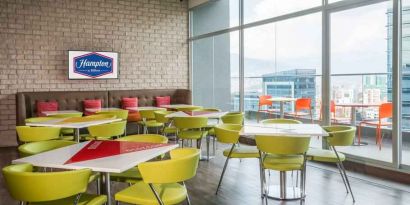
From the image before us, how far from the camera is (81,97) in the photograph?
832cm

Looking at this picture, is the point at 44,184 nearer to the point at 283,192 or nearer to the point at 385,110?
the point at 283,192

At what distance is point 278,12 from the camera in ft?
22.6

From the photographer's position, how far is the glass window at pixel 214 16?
8.27m

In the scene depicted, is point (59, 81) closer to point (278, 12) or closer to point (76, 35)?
point (76, 35)

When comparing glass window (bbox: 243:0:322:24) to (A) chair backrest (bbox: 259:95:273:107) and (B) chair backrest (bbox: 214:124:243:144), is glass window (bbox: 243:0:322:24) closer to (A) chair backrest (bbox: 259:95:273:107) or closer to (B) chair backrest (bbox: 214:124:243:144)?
(A) chair backrest (bbox: 259:95:273:107)

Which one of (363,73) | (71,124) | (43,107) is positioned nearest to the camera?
(71,124)

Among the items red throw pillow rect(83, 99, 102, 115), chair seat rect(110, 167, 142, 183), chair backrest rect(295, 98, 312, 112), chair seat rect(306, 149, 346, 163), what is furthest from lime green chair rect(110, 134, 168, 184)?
red throw pillow rect(83, 99, 102, 115)

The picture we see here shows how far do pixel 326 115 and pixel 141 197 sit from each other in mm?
3991

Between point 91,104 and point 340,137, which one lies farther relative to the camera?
point 91,104

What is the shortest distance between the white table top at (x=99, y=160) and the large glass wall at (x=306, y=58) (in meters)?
3.67

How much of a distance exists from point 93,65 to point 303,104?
15.9 feet

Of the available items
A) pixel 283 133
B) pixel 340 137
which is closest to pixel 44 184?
pixel 283 133

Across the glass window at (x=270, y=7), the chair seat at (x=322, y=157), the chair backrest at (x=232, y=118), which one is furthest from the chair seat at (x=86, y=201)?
the glass window at (x=270, y=7)

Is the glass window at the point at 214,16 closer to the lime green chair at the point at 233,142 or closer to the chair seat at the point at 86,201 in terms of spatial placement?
the lime green chair at the point at 233,142
